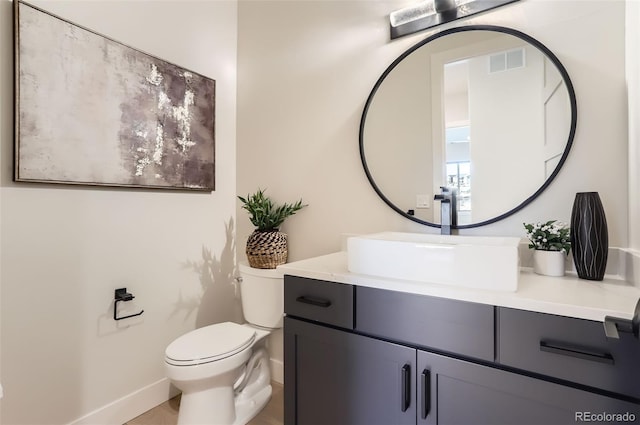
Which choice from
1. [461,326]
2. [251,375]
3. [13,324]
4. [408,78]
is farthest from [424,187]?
[13,324]

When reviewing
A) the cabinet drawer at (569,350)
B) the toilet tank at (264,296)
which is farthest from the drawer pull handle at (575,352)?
the toilet tank at (264,296)

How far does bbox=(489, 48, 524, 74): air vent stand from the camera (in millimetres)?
1271

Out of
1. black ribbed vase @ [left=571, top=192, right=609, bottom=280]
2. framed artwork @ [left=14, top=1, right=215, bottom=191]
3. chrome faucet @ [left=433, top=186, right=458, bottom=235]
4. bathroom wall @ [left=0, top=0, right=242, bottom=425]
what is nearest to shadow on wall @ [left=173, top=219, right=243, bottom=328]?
bathroom wall @ [left=0, top=0, right=242, bottom=425]

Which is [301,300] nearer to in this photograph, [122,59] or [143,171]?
[143,171]

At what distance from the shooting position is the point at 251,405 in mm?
1695

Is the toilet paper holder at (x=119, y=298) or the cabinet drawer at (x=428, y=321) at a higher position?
the cabinet drawer at (x=428, y=321)

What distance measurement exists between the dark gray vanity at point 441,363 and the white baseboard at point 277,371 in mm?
749

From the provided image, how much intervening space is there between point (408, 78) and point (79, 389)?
2.16 m

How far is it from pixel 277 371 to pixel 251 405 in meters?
0.31

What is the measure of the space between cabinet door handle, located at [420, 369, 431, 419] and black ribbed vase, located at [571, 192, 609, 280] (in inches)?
25.3

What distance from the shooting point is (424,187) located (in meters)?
1.49

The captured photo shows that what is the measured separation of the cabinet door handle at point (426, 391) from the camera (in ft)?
3.12

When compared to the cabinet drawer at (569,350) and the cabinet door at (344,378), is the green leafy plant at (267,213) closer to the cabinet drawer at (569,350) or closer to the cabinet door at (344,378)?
the cabinet door at (344,378)

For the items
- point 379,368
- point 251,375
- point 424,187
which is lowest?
point 251,375
